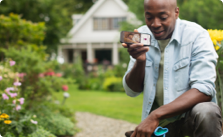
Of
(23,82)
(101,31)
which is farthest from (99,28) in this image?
(23,82)

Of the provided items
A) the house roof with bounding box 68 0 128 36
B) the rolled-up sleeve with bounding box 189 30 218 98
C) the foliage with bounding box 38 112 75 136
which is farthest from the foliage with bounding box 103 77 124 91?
the house roof with bounding box 68 0 128 36

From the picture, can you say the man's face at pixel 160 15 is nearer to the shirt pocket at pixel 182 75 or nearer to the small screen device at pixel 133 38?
the small screen device at pixel 133 38

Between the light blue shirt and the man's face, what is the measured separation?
0.15 metres

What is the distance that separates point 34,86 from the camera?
15.1 feet

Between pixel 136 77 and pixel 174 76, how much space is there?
32 cm

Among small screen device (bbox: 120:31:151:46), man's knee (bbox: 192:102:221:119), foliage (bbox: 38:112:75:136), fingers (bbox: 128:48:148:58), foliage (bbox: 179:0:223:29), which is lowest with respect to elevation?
foliage (bbox: 38:112:75:136)

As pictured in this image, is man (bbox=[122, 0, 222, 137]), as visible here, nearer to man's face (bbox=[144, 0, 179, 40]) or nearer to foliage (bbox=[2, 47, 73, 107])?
man's face (bbox=[144, 0, 179, 40])

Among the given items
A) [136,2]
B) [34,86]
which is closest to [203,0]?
[136,2]

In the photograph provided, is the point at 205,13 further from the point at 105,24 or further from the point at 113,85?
the point at 105,24

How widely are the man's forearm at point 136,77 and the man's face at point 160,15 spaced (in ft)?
0.99

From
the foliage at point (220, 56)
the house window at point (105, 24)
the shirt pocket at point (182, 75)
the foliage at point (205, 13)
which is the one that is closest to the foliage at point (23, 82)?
the shirt pocket at point (182, 75)

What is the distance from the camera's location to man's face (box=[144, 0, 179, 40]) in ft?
6.24

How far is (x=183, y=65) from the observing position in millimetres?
2033

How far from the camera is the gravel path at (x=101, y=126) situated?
4.17 m
